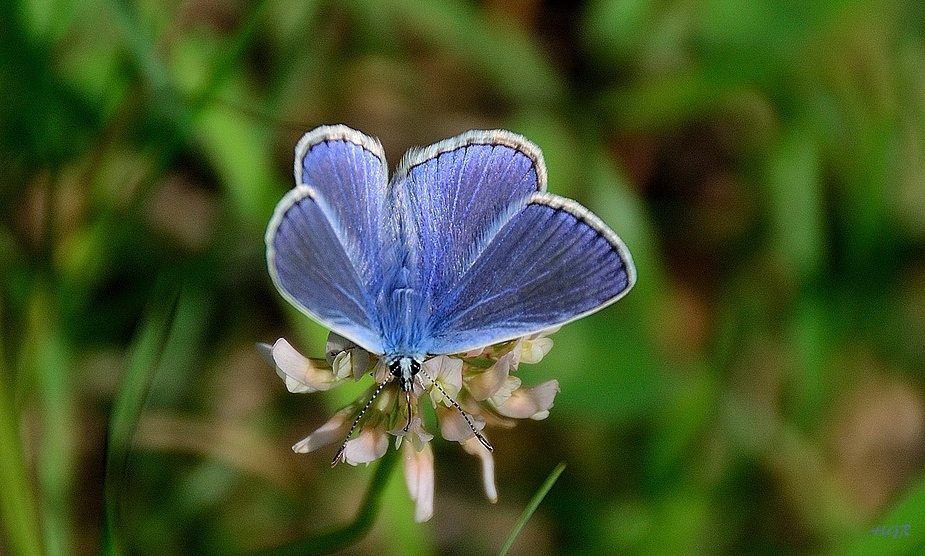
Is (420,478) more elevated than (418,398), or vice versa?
(418,398)

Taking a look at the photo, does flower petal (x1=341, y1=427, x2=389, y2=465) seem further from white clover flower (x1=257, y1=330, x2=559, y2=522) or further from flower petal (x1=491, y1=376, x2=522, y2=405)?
flower petal (x1=491, y1=376, x2=522, y2=405)

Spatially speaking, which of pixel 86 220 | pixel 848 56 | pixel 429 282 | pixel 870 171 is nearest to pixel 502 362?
pixel 429 282

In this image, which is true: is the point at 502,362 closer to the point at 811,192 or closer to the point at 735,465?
the point at 735,465

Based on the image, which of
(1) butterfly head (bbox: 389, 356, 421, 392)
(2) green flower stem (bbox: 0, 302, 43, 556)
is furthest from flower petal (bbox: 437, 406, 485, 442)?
(2) green flower stem (bbox: 0, 302, 43, 556)

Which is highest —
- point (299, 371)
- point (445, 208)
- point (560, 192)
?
point (560, 192)

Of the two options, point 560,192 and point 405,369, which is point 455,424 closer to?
point 405,369

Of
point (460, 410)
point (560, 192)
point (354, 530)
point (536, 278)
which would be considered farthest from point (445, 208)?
point (560, 192)

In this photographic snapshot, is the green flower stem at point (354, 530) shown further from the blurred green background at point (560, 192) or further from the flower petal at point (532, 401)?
the blurred green background at point (560, 192)
